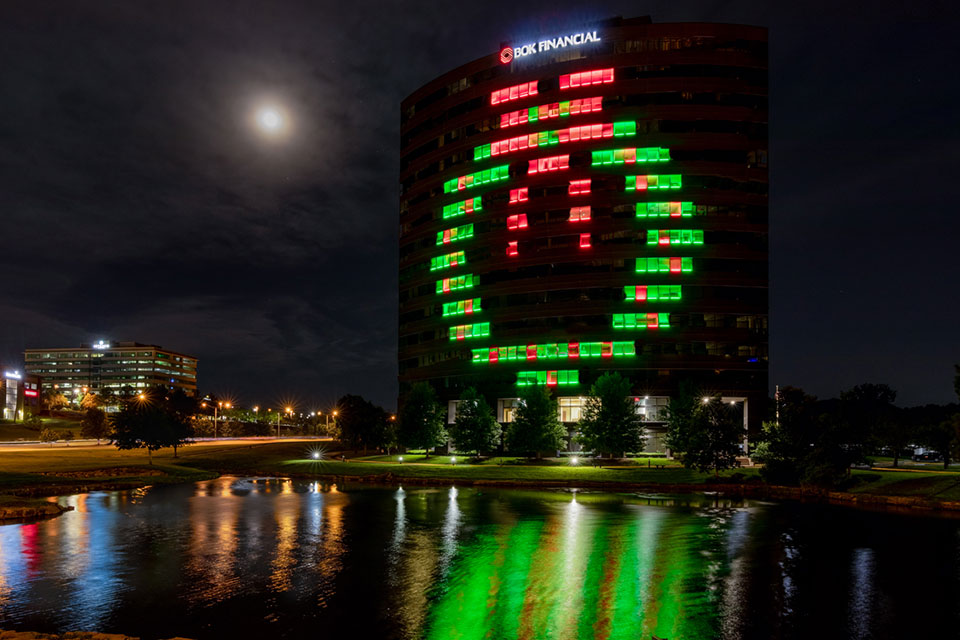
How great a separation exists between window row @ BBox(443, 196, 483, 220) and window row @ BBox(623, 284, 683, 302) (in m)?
34.8

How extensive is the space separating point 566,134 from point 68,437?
13918 cm

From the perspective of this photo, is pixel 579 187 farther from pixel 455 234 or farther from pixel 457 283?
pixel 457 283

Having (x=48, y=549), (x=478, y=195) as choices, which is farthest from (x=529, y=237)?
(x=48, y=549)

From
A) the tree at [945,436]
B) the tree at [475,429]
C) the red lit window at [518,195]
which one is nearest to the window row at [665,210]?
the red lit window at [518,195]

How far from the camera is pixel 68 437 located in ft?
545

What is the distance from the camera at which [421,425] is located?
360 ft

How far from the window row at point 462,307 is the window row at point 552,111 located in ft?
114

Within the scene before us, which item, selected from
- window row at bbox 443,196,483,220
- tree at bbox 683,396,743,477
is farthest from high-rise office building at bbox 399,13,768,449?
tree at bbox 683,396,743,477

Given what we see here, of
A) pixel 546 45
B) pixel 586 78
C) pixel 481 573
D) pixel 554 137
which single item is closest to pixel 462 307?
pixel 554 137

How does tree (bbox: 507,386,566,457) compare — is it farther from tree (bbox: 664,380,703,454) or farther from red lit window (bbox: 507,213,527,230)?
red lit window (bbox: 507,213,527,230)

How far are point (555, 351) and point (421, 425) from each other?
1120 inches

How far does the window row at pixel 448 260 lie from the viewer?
135750 millimetres

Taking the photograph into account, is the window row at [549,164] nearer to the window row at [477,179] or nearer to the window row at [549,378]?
the window row at [477,179]

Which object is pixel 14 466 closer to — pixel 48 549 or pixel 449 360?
pixel 48 549
